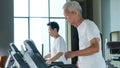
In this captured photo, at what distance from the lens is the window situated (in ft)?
27.3

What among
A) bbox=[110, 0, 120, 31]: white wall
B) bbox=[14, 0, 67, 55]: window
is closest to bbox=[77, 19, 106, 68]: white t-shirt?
bbox=[14, 0, 67, 55]: window

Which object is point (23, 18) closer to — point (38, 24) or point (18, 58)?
point (38, 24)

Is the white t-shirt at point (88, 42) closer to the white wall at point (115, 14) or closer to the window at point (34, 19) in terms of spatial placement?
the window at point (34, 19)

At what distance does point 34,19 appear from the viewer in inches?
341

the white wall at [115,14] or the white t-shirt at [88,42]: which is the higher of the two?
the white wall at [115,14]

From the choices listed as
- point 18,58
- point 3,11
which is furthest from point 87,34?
point 3,11

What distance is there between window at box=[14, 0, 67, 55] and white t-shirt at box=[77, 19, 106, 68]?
6014 mm

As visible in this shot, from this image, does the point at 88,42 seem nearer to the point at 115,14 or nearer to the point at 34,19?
the point at 115,14

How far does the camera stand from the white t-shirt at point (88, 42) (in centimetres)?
227

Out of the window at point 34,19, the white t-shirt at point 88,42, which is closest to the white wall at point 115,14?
the window at point 34,19

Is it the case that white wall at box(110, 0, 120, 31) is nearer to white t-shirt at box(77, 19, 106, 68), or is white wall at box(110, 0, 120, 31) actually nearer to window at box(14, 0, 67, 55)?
window at box(14, 0, 67, 55)

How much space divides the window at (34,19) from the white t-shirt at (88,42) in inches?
237

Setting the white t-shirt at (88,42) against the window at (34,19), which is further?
the window at (34,19)

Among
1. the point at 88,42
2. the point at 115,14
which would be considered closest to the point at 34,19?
the point at 115,14
